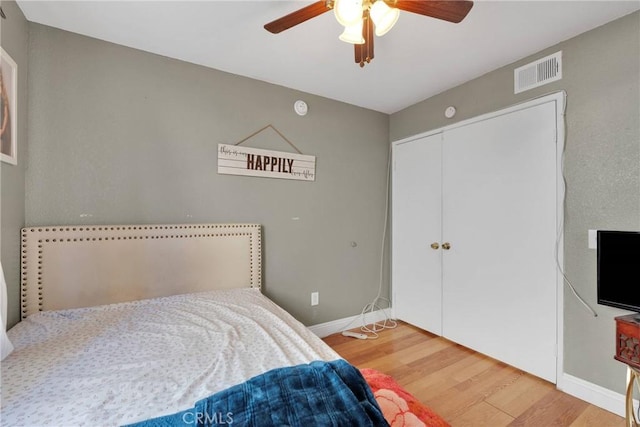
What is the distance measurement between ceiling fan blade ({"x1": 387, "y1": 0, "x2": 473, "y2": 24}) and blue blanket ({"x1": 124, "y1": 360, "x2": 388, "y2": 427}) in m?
1.45

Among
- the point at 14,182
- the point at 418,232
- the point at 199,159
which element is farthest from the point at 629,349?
the point at 14,182

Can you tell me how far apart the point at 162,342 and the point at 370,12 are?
1.77 meters

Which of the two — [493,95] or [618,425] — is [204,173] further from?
[618,425]

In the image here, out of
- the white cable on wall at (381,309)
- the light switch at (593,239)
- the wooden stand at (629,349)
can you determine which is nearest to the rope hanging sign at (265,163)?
the white cable on wall at (381,309)

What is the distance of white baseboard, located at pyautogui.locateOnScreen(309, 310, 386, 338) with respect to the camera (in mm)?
2632

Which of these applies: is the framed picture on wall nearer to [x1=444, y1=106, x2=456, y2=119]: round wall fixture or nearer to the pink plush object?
the pink plush object

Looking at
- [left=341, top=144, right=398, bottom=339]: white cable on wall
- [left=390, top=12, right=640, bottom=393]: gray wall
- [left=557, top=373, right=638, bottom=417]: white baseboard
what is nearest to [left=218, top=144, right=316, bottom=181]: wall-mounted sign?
[left=341, top=144, right=398, bottom=339]: white cable on wall

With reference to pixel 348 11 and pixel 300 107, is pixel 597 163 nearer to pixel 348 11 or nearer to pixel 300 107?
pixel 348 11

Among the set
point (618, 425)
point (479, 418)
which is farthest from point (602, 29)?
point (479, 418)

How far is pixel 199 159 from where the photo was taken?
208cm

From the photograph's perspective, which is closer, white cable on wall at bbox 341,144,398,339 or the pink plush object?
the pink plush object

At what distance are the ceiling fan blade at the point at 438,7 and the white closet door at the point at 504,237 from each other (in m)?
1.24

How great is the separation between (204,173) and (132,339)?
124 cm

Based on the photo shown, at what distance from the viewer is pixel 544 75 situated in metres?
1.90
